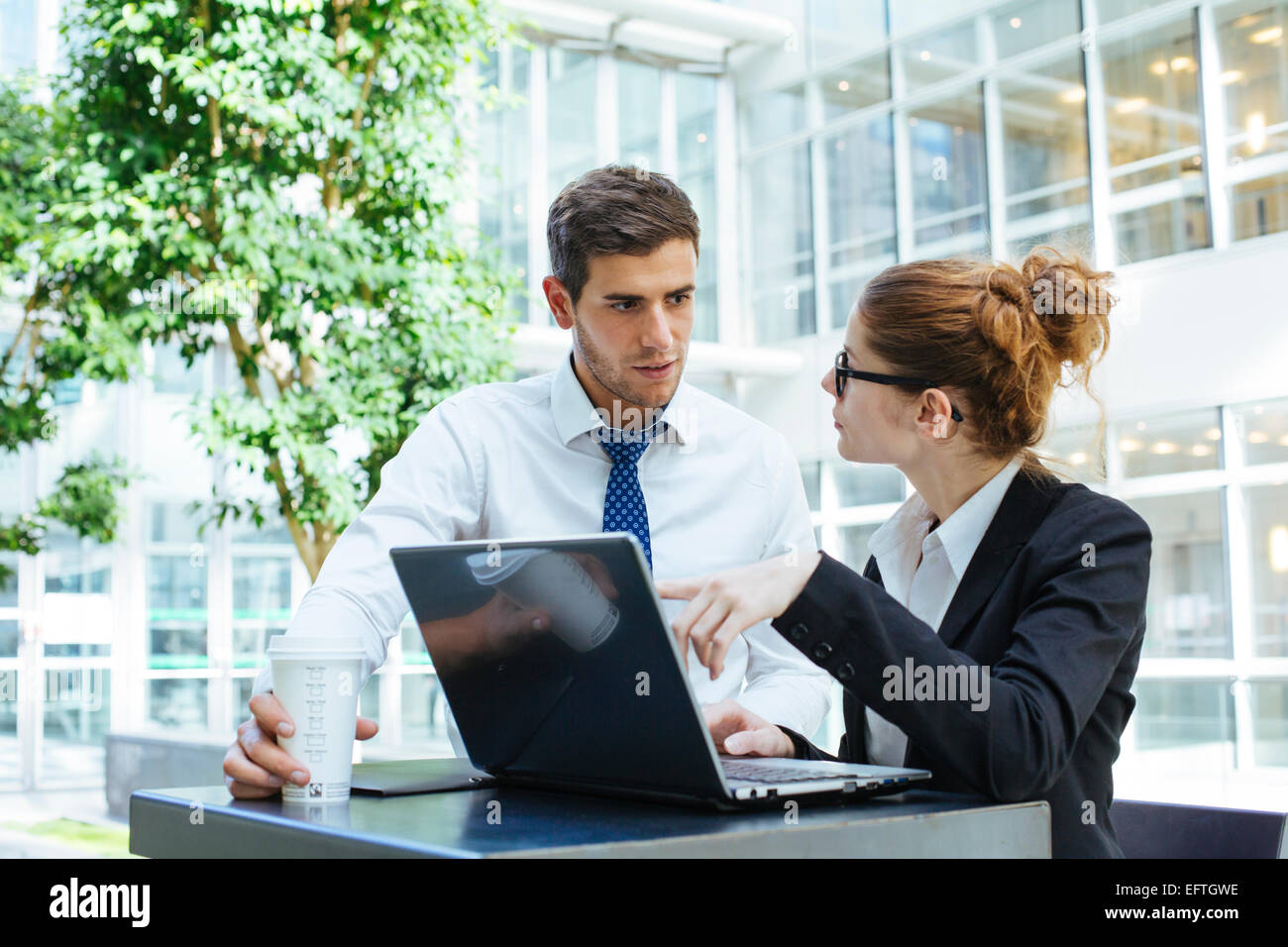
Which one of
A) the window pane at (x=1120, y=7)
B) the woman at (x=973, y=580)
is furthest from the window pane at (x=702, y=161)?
the woman at (x=973, y=580)

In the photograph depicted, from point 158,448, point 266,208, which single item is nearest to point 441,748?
point 158,448

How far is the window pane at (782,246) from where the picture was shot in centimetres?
1177

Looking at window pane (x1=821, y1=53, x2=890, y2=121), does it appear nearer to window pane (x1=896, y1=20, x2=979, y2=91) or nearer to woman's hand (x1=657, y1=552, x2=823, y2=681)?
window pane (x1=896, y1=20, x2=979, y2=91)

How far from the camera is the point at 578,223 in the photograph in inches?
83.1

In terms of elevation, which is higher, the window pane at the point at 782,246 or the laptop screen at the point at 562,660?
the window pane at the point at 782,246

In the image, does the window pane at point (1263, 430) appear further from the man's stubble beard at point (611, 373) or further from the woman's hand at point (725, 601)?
the woman's hand at point (725, 601)

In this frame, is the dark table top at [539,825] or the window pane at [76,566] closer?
the dark table top at [539,825]

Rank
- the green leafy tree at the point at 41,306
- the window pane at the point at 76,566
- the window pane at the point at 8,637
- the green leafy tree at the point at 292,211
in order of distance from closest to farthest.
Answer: the green leafy tree at the point at 292,211, the green leafy tree at the point at 41,306, the window pane at the point at 8,637, the window pane at the point at 76,566

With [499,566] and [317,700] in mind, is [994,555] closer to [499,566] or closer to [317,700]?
[499,566]

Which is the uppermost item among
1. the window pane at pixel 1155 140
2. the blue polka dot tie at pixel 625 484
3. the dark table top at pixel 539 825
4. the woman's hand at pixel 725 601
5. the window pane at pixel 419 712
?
the window pane at pixel 1155 140

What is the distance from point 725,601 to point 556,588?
0.15 metres

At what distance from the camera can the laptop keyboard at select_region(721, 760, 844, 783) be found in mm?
1204

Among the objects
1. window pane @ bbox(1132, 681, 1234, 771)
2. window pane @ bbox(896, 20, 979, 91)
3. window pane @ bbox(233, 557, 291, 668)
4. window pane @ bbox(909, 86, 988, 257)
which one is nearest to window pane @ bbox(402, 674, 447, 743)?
window pane @ bbox(233, 557, 291, 668)
